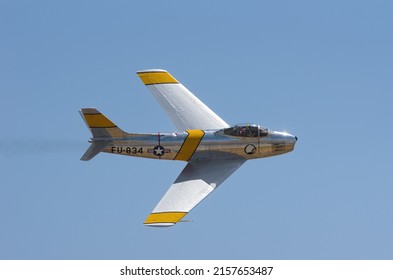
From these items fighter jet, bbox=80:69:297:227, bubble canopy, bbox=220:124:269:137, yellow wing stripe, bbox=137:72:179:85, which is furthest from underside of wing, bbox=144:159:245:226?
yellow wing stripe, bbox=137:72:179:85

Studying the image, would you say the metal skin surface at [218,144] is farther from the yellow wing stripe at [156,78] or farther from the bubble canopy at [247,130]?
the yellow wing stripe at [156,78]

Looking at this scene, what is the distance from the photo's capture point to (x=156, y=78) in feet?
152

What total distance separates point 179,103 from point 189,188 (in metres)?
7.86

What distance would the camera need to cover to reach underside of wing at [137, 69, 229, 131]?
4306cm

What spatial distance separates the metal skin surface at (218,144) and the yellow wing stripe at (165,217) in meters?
5.78

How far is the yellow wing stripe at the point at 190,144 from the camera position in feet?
134

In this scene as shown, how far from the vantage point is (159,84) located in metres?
45.9

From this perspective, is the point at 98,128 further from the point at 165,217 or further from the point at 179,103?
the point at 165,217

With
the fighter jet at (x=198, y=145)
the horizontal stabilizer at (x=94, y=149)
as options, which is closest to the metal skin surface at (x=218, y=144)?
the fighter jet at (x=198, y=145)

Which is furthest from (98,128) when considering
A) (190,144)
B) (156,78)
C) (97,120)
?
(156,78)
